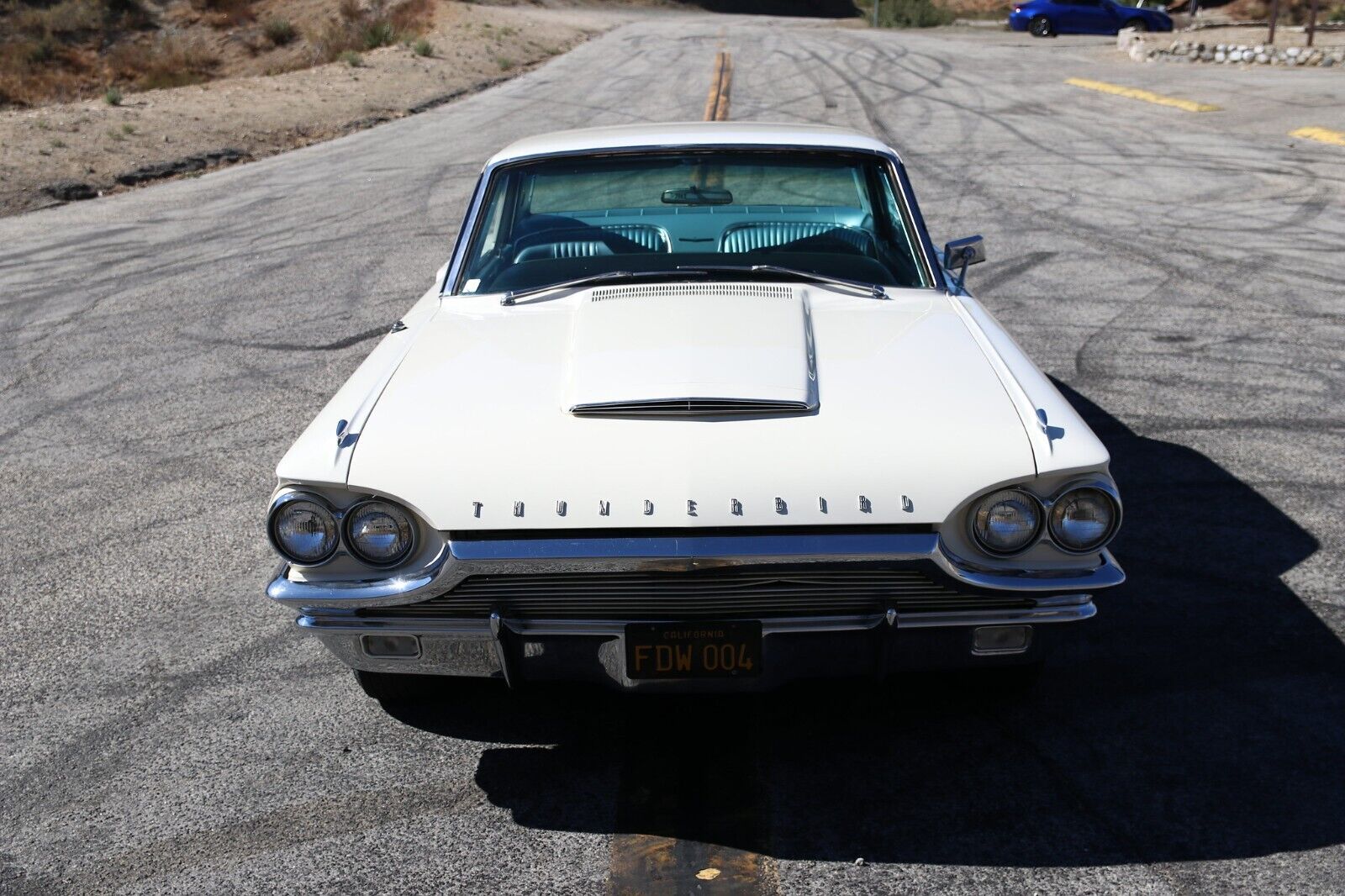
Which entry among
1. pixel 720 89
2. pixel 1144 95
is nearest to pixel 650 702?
pixel 1144 95

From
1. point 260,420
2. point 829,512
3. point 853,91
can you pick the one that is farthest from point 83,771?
point 853,91

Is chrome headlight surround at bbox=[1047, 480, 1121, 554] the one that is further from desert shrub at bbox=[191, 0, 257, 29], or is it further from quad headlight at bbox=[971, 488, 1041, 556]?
desert shrub at bbox=[191, 0, 257, 29]

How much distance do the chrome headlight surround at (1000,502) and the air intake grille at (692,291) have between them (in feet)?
3.83

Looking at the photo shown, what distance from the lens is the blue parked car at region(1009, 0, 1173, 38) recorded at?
32906 mm

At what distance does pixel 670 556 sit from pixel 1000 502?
81cm

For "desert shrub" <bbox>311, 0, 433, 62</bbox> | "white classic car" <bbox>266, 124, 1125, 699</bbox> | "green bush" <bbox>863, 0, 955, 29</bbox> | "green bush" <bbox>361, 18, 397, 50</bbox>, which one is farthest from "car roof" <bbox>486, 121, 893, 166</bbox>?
"green bush" <bbox>863, 0, 955, 29</bbox>

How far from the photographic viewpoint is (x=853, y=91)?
20703 millimetres

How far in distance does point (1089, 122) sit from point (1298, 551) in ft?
43.6

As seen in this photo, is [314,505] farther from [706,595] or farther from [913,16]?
[913,16]

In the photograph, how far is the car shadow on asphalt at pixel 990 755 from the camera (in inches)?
119

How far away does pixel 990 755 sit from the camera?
11.0 ft

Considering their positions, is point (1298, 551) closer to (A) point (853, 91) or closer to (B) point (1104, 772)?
(B) point (1104, 772)

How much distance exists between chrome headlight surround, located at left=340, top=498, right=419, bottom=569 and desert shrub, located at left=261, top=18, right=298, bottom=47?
A: 1603 inches

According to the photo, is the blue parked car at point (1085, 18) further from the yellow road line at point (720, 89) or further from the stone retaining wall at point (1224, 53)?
the yellow road line at point (720, 89)
